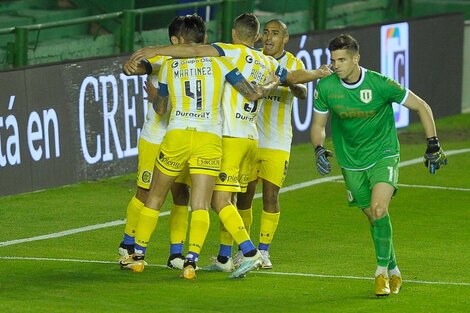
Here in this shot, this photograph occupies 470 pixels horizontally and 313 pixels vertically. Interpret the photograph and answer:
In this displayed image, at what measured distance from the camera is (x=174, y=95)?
11.6 meters

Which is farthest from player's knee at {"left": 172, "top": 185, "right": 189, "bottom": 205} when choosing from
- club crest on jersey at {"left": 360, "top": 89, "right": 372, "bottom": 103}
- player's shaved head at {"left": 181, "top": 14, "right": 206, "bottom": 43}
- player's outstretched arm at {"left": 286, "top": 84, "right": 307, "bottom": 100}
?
club crest on jersey at {"left": 360, "top": 89, "right": 372, "bottom": 103}

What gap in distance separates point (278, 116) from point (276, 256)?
129 centimetres

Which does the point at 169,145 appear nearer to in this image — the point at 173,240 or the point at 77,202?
the point at 173,240

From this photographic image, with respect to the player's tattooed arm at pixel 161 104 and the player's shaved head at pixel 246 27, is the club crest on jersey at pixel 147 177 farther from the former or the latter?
the player's shaved head at pixel 246 27

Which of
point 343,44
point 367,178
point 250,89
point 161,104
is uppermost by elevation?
point 343,44

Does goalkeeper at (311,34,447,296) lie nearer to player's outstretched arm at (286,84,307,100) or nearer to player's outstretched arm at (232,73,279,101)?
player's outstretched arm at (232,73,279,101)

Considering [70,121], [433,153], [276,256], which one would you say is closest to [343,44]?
[433,153]

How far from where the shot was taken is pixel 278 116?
1258 cm

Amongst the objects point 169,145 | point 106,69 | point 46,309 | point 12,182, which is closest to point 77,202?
point 12,182

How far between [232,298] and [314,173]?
26.0 ft

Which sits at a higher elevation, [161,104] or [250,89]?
[250,89]

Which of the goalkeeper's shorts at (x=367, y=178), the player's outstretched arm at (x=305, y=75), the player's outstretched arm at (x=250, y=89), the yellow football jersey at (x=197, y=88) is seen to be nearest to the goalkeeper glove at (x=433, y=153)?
the goalkeeper's shorts at (x=367, y=178)

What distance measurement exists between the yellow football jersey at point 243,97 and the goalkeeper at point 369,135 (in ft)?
2.60

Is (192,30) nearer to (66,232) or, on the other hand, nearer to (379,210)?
(379,210)
